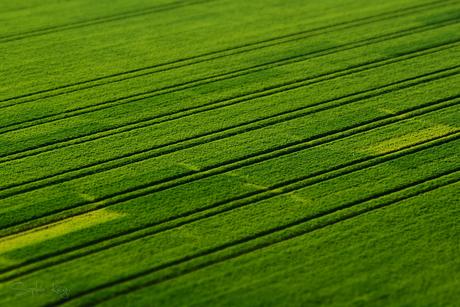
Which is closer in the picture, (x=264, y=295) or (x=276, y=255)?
(x=264, y=295)

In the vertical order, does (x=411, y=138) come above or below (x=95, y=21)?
below

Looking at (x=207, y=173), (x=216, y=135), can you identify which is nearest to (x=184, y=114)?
(x=216, y=135)

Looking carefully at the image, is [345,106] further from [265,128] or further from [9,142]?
[9,142]

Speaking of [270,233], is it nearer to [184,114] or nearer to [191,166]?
[191,166]

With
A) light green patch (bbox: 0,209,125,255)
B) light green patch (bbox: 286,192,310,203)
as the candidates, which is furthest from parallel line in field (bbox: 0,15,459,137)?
light green patch (bbox: 286,192,310,203)

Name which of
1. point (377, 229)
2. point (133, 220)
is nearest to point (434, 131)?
point (377, 229)
